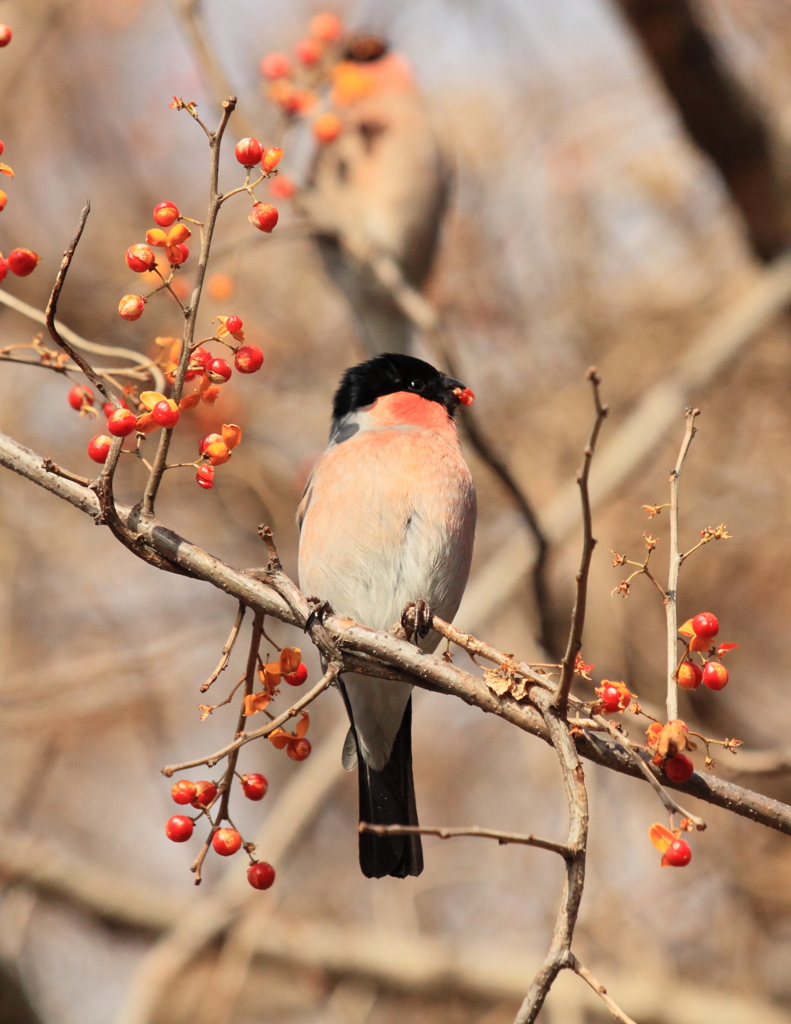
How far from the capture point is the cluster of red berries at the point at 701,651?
176 cm

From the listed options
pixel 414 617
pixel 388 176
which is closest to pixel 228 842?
pixel 414 617

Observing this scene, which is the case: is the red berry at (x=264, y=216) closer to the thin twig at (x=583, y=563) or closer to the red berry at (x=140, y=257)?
the red berry at (x=140, y=257)

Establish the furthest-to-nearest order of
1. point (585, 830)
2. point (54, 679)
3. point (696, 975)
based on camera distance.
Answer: point (696, 975) < point (54, 679) < point (585, 830)

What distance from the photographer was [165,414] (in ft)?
5.59

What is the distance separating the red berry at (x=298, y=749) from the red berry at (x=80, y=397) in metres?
0.88

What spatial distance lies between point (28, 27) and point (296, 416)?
2.43 m

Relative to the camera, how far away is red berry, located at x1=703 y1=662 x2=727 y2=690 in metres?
1.77

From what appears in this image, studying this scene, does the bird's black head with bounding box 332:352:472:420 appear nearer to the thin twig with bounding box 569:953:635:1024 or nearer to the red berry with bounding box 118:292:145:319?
the red berry with bounding box 118:292:145:319

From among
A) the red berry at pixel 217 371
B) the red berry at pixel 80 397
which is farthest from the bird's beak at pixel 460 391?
the red berry at pixel 217 371

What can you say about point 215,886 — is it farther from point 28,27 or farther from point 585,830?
point 28,27

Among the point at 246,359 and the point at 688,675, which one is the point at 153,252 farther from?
the point at 688,675

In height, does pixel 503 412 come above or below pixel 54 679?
below

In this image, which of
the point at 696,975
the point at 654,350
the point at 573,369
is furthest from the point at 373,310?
the point at 696,975

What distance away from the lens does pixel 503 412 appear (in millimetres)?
5465
